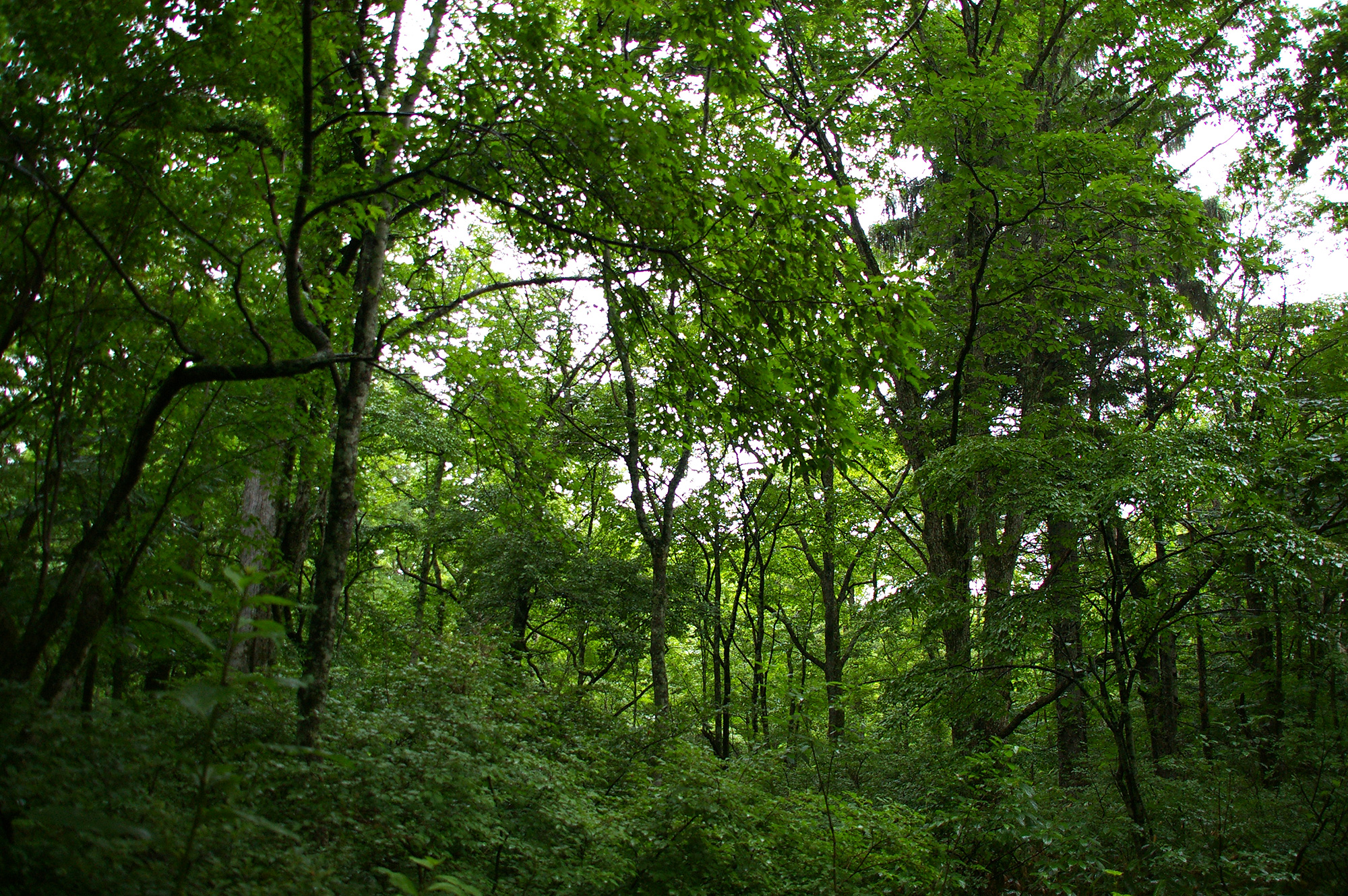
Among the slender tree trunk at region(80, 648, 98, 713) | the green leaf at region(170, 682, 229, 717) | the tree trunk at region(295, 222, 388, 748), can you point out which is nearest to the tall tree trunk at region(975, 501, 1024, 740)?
the tree trunk at region(295, 222, 388, 748)

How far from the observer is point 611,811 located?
195 inches

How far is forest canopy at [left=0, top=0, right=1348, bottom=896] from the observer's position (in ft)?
10.7

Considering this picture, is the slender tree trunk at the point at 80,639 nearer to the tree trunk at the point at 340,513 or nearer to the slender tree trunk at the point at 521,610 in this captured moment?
the tree trunk at the point at 340,513

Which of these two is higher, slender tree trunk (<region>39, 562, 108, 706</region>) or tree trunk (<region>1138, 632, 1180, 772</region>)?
slender tree trunk (<region>39, 562, 108, 706</region>)

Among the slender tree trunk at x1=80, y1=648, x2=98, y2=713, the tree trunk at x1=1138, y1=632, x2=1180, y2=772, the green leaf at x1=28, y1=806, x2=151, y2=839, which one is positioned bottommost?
the tree trunk at x1=1138, y1=632, x2=1180, y2=772

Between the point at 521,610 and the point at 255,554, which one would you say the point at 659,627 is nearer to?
the point at 255,554

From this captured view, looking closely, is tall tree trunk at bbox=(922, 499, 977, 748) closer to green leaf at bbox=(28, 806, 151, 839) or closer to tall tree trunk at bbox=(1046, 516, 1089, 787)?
tall tree trunk at bbox=(1046, 516, 1089, 787)

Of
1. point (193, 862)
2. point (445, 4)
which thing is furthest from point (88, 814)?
point (445, 4)

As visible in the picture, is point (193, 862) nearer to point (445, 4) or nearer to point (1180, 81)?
point (445, 4)

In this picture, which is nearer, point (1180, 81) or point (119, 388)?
point (119, 388)

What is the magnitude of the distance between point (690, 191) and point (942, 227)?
503 centimetres

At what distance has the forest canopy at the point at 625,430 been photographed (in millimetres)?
3252

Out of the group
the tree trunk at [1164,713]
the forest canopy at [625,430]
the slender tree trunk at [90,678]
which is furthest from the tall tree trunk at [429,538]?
the tree trunk at [1164,713]

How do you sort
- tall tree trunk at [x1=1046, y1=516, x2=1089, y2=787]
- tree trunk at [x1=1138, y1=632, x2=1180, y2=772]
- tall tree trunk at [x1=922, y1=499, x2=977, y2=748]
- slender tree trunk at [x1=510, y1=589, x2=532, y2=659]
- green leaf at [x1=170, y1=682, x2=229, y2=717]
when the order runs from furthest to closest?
slender tree trunk at [x1=510, y1=589, x2=532, y2=659], tree trunk at [x1=1138, y1=632, x2=1180, y2=772], tall tree trunk at [x1=922, y1=499, x2=977, y2=748], tall tree trunk at [x1=1046, y1=516, x2=1089, y2=787], green leaf at [x1=170, y1=682, x2=229, y2=717]
